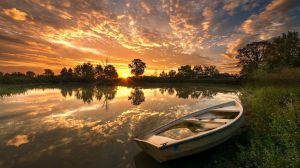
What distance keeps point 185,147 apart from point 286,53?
4142 cm

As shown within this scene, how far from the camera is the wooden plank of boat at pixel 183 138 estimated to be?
5.03m

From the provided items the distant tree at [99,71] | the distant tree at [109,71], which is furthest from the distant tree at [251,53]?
the distant tree at [99,71]

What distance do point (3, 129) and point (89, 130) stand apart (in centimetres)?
474

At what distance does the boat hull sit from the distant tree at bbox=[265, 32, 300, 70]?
3022 centimetres

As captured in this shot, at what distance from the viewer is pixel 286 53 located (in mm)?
34625

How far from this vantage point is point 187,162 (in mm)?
5469

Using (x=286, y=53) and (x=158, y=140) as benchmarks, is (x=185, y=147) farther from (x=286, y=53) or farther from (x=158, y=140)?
(x=286, y=53)

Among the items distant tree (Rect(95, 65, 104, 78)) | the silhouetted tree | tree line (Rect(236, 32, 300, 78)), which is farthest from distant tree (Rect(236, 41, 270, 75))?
distant tree (Rect(95, 65, 104, 78))

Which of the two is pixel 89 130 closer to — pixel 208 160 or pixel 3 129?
pixel 3 129

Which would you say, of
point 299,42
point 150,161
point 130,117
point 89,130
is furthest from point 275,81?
point 299,42

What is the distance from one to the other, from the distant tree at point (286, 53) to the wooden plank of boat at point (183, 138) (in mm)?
29241

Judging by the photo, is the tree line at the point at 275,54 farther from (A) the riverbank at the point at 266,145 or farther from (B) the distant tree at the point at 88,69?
(B) the distant tree at the point at 88,69

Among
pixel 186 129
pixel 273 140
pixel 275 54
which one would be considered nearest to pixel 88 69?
pixel 275 54

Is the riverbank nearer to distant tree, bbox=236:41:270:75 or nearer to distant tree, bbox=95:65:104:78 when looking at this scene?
distant tree, bbox=236:41:270:75
